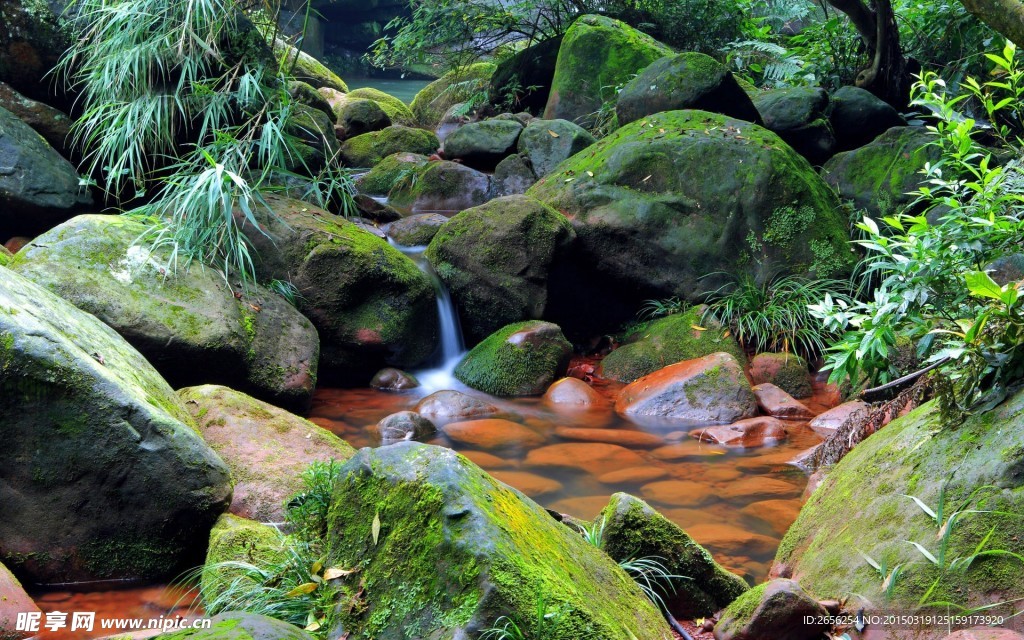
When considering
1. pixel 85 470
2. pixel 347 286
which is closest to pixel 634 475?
pixel 347 286

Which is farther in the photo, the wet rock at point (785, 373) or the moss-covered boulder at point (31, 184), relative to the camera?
the wet rock at point (785, 373)

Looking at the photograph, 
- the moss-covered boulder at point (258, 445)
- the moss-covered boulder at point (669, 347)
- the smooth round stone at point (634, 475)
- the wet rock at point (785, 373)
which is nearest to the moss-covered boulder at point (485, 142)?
the moss-covered boulder at point (669, 347)

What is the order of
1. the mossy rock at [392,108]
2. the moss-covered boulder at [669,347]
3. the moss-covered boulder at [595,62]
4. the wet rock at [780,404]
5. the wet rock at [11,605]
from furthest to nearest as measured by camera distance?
the mossy rock at [392,108]
the moss-covered boulder at [595,62]
the moss-covered boulder at [669,347]
the wet rock at [780,404]
the wet rock at [11,605]

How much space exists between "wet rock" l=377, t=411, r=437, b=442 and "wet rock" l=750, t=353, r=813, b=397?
271cm

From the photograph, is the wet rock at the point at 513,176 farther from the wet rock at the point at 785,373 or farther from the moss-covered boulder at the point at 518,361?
the wet rock at the point at 785,373

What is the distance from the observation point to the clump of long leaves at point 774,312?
6750mm

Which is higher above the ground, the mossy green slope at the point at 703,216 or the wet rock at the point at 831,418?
the mossy green slope at the point at 703,216

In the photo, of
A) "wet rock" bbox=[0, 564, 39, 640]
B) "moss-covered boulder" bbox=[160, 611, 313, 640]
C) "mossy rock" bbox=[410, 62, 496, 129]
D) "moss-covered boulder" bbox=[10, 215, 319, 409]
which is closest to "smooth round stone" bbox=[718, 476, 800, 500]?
"moss-covered boulder" bbox=[10, 215, 319, 409]

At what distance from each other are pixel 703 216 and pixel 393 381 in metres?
3.03

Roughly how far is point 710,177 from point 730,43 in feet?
16.6

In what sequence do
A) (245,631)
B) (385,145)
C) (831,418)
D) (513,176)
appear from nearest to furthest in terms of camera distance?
1. (245,631)
2. (831,418)
3. (513,176)
4. (385,145)

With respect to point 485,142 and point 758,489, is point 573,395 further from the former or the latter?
point 485,142

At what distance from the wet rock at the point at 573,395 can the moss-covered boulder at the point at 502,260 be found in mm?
888

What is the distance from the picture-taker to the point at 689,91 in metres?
8.30
